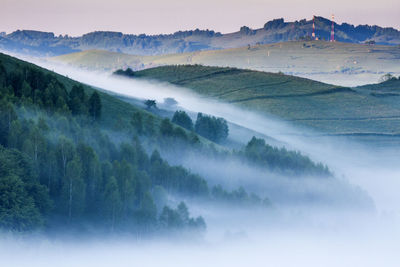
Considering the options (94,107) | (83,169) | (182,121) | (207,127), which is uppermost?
(94,107)

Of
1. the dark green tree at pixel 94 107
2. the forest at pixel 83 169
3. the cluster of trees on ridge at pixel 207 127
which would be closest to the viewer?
the forest at pixel 83 169

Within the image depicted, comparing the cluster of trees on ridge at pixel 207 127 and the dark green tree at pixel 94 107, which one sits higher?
the dark green tree at pixel 94 107

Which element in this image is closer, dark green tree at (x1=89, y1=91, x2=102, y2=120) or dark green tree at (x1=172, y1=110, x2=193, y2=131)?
dark green tree at (x1=89, y1=91, x2=102, y2=120)

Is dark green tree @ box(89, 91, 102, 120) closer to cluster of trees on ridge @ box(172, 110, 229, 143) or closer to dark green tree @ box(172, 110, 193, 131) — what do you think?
dark green tree @ box(172, 110, 193, 131)

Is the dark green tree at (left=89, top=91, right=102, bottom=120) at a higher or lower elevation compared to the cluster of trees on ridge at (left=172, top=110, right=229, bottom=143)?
higher

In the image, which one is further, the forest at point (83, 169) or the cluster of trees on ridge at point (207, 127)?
the cluster of trees on ridge at point (207, 127)

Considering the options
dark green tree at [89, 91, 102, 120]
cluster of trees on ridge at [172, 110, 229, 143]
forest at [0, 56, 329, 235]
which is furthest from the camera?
cluster of trees on ridge at [172, 110, 229, 143]

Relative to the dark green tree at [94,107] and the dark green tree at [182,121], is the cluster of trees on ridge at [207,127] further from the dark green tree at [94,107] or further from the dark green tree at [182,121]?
the dark green tree at [94,107]

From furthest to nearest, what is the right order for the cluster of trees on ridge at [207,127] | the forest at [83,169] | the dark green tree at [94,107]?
1. the cluster of trees on ridge at [207,127]
2. the dark green tree at [94,107]
3. the forest at [83,169]

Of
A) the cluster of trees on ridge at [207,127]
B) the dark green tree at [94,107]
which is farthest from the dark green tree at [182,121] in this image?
the dark green tree at [94,107]

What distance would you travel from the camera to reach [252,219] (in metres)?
87.9

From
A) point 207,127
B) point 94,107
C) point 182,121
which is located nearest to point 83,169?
point 94,107

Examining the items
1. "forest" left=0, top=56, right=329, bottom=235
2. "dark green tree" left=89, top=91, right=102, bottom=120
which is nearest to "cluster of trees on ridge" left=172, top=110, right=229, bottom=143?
"forest" left=0, top=56, right=329, bottom=235

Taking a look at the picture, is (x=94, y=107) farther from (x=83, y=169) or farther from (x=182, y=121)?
(x=182, y=121)
